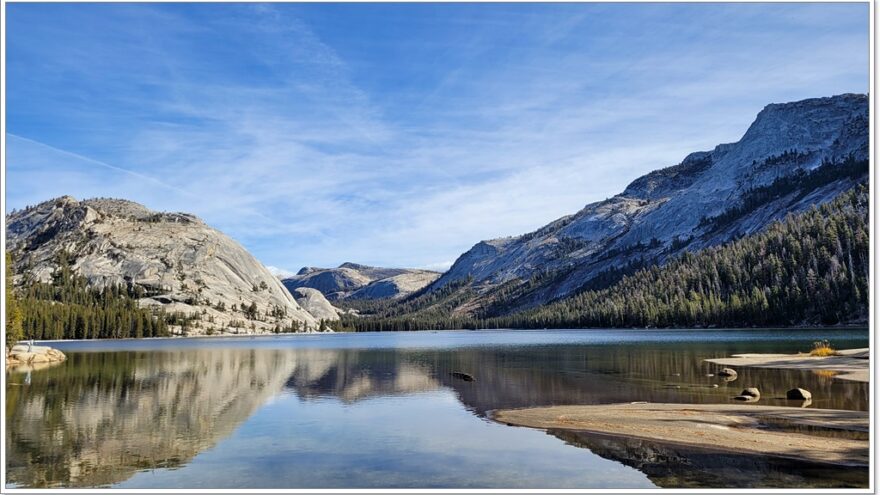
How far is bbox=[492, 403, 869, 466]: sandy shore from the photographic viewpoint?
105ft

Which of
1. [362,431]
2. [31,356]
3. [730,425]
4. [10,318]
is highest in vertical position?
[10,318]

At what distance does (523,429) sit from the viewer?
136ft

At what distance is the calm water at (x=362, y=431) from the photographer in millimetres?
29797

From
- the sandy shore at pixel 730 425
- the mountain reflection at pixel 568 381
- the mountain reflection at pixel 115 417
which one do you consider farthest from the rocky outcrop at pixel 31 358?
the sandy shore at pixel 730 425

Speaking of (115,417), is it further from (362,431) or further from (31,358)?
(31,358)

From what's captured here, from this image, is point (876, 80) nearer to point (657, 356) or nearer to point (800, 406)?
point (800, 406)

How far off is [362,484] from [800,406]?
34940 mm

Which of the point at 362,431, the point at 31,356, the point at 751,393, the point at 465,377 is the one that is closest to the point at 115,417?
the point at 362,431

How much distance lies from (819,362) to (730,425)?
47.2 metres

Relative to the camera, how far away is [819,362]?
75938 mm

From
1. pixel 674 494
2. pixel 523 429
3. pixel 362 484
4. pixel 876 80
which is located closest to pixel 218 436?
pixel 362 484

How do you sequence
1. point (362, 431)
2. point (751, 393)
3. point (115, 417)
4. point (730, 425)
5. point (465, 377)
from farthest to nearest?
point (465, 377) → point (751, 393) → point (115, 417) → point (362, 431) → point (730, 425)

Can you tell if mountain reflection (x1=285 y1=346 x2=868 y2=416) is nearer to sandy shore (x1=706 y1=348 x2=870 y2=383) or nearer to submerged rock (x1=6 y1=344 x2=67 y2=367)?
sandy shore (x1=706 y1=348 x2=870 y2=383)

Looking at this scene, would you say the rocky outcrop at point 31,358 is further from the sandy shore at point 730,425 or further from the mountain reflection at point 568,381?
the sandy shore at point 730,425
